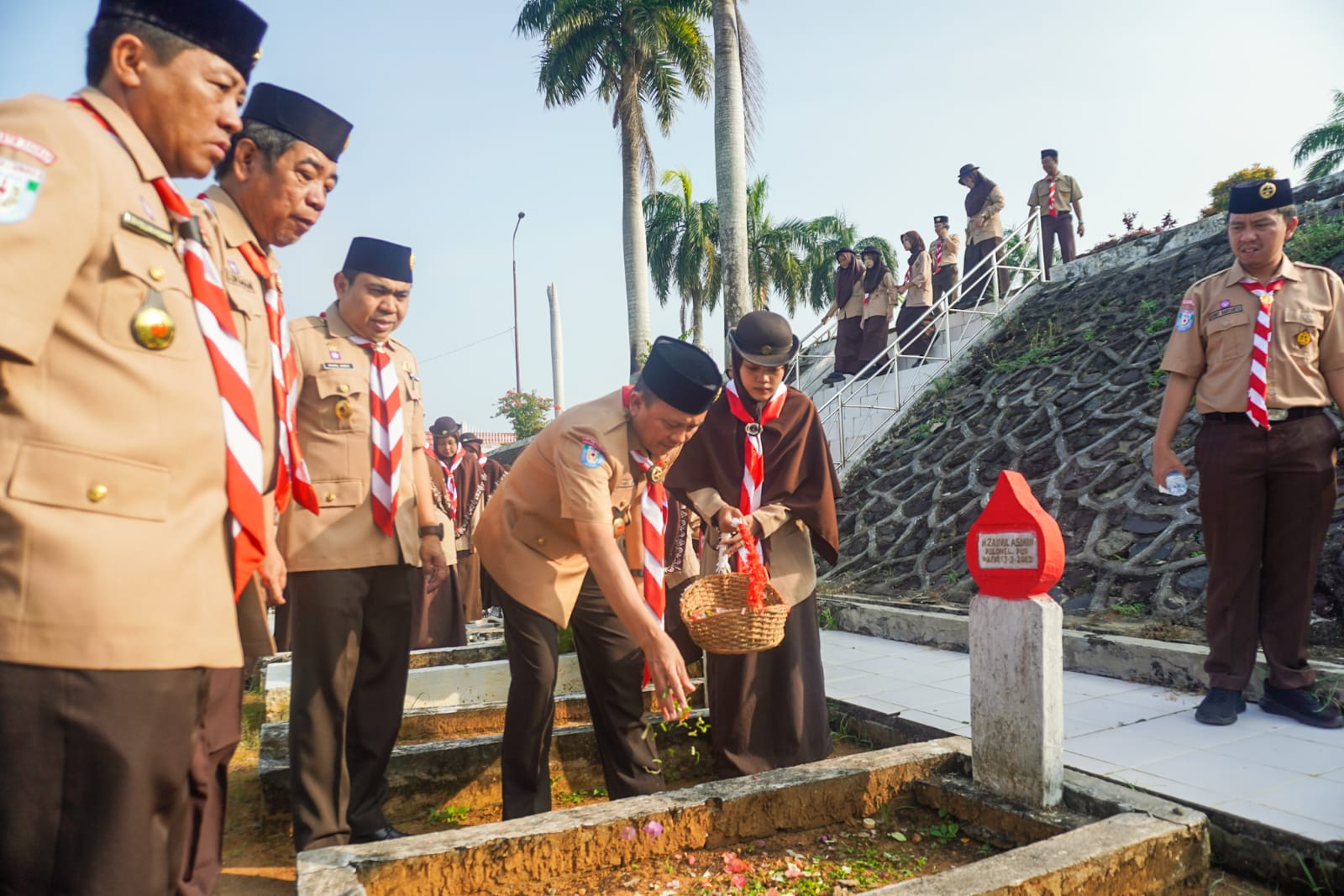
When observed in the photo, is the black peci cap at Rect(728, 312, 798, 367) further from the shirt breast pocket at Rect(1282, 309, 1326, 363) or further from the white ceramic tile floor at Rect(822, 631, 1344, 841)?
the shirt breast pocket at Rect(1282, 309, 1326, 363)

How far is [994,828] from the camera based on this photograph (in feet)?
9.59

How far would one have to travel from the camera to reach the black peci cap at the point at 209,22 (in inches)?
60.4

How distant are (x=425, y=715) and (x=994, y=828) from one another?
2815 mm

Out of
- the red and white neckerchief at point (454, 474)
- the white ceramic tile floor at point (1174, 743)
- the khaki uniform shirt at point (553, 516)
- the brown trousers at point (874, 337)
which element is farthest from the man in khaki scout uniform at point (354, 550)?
the brown trousers at point (874, 337)

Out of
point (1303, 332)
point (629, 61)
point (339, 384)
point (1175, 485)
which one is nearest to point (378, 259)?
point (339, 384)

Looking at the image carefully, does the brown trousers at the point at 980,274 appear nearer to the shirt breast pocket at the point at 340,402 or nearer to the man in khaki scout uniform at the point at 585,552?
the man in khaki scout uniform at the point at 585,552

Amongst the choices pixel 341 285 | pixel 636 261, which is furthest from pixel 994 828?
pixel 636 261

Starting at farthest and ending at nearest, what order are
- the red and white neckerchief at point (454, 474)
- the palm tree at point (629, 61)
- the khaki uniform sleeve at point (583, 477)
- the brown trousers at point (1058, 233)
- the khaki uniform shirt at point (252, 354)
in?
the palm tree at point (629, 61) < the brown trousers at point (1058, 233) < the red and white neckerchief at point (454, 474) < the khaki uniform sleeve at point (583, 477) < the khaki uniform shirt at point (252, 354)

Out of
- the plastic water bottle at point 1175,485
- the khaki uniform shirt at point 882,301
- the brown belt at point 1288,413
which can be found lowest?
the plastic water bottle at point 1175,485

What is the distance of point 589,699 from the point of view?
338 cm

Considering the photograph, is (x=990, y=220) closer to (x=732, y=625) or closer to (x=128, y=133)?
(x=732, y=625)

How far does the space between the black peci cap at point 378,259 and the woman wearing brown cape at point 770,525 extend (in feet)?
4.66

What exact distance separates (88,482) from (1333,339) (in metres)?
4.71

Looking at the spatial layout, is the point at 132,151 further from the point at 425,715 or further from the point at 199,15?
the point at 425,715
